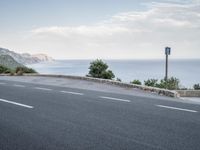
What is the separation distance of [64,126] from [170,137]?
2.43 metres

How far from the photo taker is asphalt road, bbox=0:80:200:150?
6.22 meters

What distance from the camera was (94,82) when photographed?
20016 mm

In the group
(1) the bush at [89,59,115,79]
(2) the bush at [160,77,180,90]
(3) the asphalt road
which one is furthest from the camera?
(1) the bush at [89,59,115,79]

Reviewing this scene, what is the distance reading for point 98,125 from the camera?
7.75 metres

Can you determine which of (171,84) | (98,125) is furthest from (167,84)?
(98,125)

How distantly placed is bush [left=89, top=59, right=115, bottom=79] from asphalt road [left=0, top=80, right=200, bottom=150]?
1281 cm

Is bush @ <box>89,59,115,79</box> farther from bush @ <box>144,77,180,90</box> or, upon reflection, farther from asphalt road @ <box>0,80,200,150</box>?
asphalt road @ <box>0,80,200,150</box>

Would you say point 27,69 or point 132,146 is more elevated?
point 27,69

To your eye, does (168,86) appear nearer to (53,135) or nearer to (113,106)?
(113,106)

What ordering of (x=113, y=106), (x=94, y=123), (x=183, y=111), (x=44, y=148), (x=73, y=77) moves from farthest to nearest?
(x=73, y=77) → (x=113, y=106) → (x=183, y=111) → (x=94, y=123) → (x=44, y=148)

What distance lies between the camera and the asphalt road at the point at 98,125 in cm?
622

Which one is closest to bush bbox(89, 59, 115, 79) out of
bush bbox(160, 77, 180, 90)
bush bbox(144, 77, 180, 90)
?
bush bbox(144, 77, 180, 90)

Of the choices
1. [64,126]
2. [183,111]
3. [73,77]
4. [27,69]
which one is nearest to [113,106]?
[183,111]

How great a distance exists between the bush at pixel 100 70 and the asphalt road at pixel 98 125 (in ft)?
42.0
